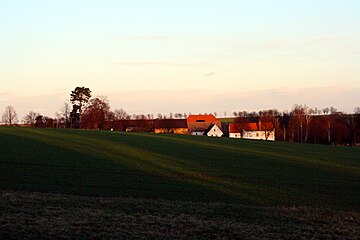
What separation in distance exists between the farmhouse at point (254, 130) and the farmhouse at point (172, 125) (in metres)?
12.9

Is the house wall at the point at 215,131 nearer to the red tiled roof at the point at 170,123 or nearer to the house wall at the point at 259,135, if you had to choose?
the house wall at the point at 259,135

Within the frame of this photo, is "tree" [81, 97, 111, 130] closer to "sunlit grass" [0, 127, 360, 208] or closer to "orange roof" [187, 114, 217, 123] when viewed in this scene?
"orange roof" [187, 114, 217, 123]

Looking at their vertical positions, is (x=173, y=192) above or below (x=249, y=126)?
below

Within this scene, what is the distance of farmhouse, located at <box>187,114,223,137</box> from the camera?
134m

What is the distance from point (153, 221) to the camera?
1211 cm

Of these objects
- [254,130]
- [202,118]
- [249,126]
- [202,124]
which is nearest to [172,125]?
[202,124]

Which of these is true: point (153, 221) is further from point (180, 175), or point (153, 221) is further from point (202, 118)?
point (202, 118)

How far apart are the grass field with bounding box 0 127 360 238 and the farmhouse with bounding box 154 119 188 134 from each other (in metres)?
86.0

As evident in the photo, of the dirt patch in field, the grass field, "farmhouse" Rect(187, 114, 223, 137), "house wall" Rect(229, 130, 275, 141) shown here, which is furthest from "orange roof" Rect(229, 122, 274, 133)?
the dirt patch in field

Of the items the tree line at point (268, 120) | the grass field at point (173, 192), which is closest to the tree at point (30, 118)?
the tree line at point (268, 120)

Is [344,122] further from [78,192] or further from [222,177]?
[78,192]

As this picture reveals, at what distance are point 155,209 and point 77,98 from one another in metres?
104

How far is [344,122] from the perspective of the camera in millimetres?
108688

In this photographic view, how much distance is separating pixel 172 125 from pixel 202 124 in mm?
8959
